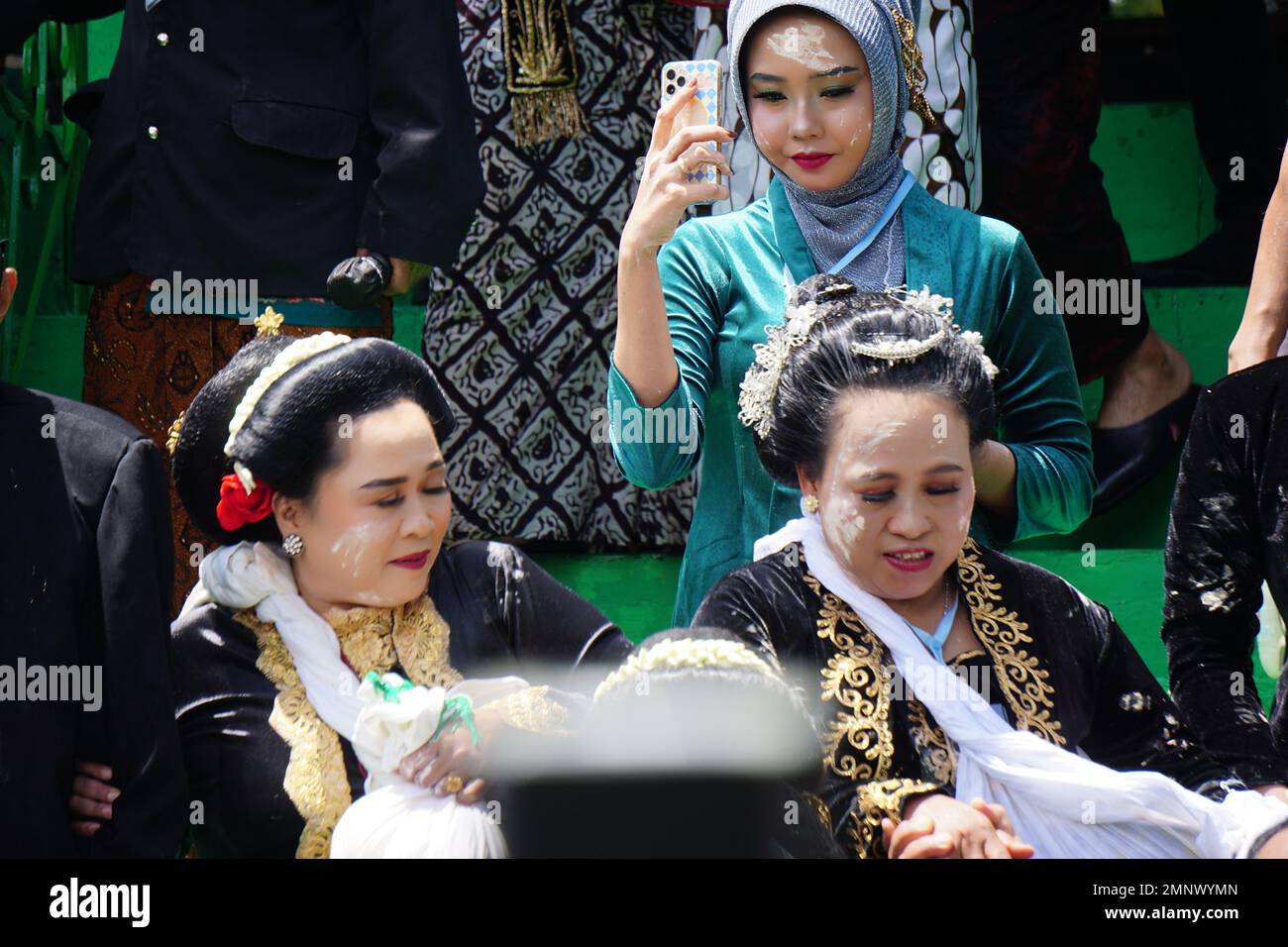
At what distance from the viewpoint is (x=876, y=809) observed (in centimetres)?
271

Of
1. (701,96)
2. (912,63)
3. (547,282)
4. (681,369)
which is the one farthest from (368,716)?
(547,282)

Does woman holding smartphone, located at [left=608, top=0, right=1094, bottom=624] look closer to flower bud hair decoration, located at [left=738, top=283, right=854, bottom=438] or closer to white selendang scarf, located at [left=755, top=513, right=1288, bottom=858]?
flower bud hair decoration, located at [left=738, top=283, right=854, bottom=438]

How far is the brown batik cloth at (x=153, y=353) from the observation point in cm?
408

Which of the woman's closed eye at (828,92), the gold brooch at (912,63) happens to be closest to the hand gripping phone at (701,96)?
the woman's closed eye at (828,92)

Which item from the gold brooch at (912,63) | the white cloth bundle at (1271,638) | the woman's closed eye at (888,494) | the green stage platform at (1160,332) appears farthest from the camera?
the green stage platform at (1160,332)

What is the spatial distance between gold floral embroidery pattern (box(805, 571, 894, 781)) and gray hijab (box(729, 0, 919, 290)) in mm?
650

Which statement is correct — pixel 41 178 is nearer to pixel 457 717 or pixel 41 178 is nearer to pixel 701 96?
pixel 701 96

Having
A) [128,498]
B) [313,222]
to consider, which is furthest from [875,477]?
[313,222]

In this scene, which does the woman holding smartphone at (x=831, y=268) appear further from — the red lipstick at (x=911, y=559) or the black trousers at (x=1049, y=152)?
the black trousers at (x=1049, y=152)

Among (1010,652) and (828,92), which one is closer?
(1010,652)

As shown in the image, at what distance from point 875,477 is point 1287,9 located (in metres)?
3.30

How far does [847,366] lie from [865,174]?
1.71 feet

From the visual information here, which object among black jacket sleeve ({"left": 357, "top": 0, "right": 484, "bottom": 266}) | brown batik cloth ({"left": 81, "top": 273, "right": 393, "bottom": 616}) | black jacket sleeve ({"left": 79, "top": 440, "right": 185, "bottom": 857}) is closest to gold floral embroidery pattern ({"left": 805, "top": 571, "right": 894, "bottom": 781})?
black jacket sleeve ({"left": 79, "top": 440, "right": 185, "bottom": 857})
